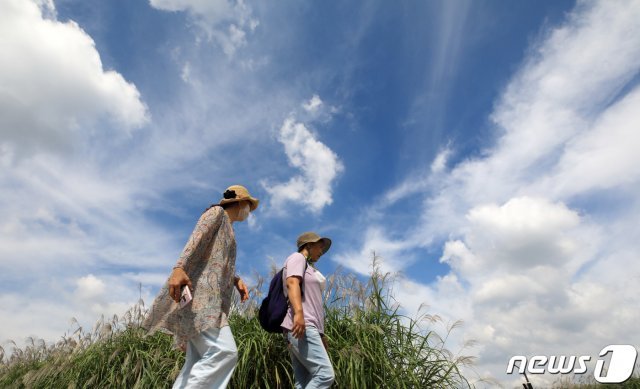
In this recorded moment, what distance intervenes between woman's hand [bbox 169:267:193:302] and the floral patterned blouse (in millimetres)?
90

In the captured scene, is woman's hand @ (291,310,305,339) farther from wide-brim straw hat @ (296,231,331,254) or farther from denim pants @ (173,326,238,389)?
wide-brim straw hat @ (296,231,331,254)

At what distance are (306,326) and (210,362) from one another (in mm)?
821

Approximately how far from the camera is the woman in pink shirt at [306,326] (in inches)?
117

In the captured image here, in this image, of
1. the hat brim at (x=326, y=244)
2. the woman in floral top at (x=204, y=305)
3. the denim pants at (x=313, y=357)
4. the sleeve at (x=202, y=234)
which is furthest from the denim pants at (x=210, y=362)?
the hat brim at (x=326, y=244)

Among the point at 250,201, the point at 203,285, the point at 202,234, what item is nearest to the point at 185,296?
the point at 203,285

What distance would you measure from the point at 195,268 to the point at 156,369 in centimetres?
220

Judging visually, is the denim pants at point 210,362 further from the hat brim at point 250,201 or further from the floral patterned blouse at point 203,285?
the hat brim at point 250,201

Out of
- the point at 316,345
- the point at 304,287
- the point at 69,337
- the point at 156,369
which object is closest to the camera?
the point at 316,345

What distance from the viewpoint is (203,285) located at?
2760 mm

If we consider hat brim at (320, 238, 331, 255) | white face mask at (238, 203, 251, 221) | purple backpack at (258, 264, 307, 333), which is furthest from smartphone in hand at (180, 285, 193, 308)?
hat brim at (320, 238, 331, 255)

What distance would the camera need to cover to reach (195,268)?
2.79m

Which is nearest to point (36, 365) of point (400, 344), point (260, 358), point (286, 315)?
point (260, 358)

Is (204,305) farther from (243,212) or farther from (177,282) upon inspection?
(243,212)

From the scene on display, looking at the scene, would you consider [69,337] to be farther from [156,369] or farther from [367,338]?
[367,338]
